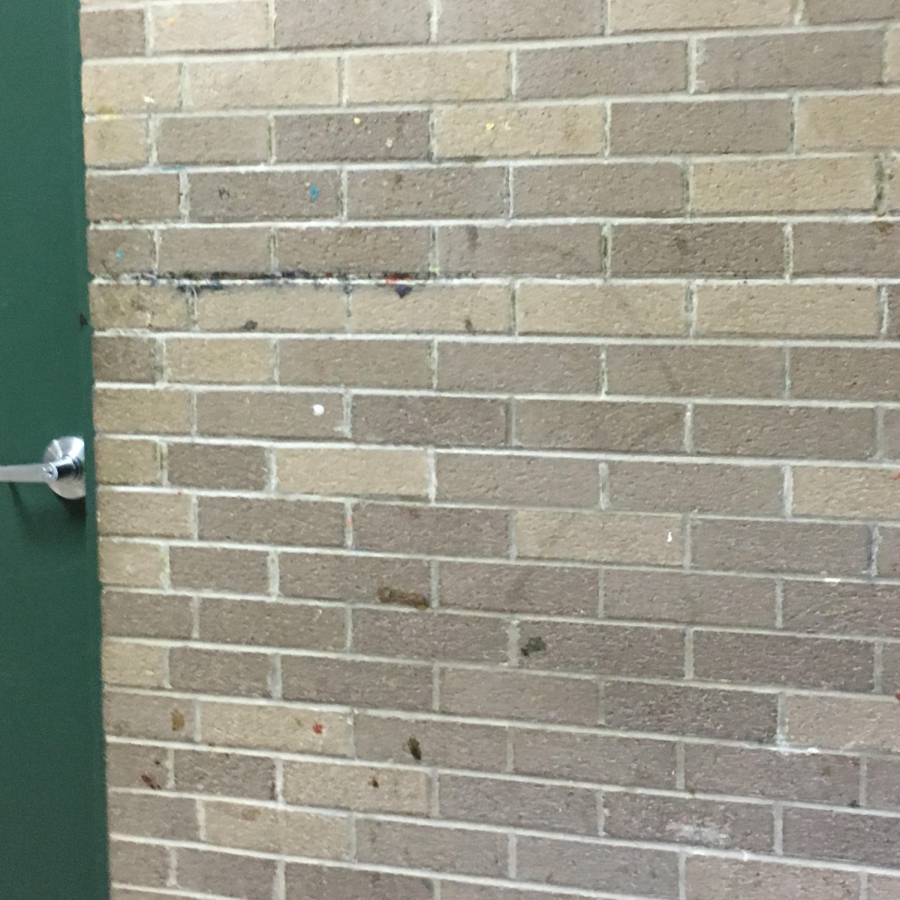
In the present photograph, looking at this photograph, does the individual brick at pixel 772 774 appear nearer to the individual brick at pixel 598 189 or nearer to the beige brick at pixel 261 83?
the individual brick at pixel 598 189

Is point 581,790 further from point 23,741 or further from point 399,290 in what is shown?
point 23,741

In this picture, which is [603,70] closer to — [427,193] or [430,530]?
[427,193]

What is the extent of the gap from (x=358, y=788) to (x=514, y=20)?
1.43m

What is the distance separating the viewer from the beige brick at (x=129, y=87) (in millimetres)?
1513

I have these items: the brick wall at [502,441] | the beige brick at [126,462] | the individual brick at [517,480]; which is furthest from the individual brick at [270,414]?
the individual brick at [517,480]

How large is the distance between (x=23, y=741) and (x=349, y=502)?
35.1 inches

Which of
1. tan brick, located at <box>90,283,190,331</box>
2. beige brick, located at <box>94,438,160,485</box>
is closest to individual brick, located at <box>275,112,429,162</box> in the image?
tan brick, located at <box>90,283,190,331</box>

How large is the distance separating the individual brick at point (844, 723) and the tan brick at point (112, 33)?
5.51ft

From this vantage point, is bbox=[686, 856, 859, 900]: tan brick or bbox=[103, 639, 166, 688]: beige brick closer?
bbox=[686, 856, 859, 900]: tan brick

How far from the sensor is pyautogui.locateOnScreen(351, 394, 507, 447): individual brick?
1.47 meters

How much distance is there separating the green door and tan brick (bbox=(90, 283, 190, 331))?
43 millimetres

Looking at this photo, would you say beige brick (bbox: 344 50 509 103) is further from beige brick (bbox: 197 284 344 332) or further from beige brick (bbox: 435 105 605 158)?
beige brick (bbox: 197 284 344 332)

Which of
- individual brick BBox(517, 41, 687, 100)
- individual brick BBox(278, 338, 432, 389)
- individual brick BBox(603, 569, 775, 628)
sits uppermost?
individual brick BBox(517, 41, 687, 100)

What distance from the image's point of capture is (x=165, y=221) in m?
1.54
